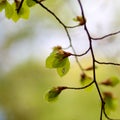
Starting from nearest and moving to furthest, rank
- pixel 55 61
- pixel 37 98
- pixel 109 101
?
pixel 55 61 → pixel 109 101 → pixel 37 98

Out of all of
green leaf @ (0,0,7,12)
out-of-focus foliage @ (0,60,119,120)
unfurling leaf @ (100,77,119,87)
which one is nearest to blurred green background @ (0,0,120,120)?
out-of-focus foliage @ (0,60,119,120)

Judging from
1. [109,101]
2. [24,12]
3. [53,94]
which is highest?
[24,12]

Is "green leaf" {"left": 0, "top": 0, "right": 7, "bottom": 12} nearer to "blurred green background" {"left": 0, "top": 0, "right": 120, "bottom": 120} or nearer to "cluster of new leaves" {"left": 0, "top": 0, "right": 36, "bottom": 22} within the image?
"cluster of new leaves" {"left": 0, "top": 0, "right": 36, "bottom": 22}

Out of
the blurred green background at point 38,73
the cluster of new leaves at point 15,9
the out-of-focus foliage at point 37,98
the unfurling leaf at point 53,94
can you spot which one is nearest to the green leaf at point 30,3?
the cluster of new leaves at point 15,9

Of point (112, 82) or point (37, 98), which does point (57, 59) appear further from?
point (37, 98)

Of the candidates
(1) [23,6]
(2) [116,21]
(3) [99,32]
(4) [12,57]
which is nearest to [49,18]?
(2) [116,21]

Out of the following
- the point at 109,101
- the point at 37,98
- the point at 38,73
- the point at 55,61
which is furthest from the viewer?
the point at 38,73

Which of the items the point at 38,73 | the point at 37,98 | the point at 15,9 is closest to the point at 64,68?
the point at 15,9

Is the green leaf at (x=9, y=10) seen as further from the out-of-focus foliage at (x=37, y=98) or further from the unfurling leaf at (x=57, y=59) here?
the out-of-focus foliage at (x=37, y=98)
